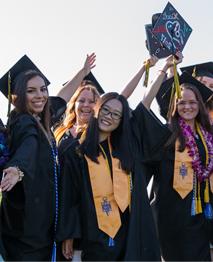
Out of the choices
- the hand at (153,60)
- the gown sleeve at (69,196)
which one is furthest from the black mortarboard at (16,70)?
the hand at (153,60)

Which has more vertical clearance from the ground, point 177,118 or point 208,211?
point 177,118

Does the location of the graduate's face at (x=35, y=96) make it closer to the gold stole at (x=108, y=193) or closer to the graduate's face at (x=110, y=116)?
the graduate's face at (x=110, y=116)

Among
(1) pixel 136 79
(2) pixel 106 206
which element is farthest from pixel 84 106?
(2) pixel 106 206

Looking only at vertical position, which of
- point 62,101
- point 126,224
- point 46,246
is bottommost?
point 126,224

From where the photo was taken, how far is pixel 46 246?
419 cm

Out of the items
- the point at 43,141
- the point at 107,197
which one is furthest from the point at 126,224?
the point at 43,141

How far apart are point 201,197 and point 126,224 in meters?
0.94

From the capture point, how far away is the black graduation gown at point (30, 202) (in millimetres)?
4027

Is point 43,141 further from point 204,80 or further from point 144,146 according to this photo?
point 204,80

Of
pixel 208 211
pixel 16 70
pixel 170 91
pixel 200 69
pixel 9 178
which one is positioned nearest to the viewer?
pixel 9 178

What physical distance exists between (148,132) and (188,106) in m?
0.69

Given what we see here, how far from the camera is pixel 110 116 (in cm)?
446

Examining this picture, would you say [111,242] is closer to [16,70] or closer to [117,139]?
[117,139]

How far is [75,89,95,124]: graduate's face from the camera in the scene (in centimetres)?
510
